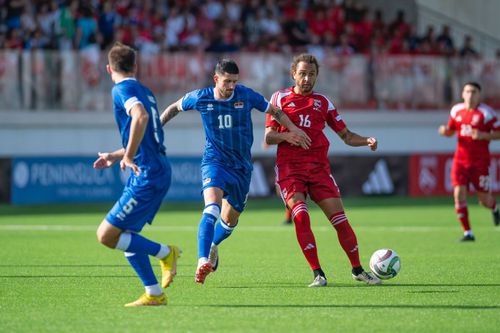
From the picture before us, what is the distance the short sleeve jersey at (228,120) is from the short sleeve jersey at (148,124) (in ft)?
5.67

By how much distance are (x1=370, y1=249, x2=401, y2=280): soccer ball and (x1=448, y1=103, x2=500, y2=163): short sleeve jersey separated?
5695 millimetres

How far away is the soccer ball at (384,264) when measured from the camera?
9.98 metres

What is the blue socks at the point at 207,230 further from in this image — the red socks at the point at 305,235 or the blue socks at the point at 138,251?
the blue socks at the point at 138,251

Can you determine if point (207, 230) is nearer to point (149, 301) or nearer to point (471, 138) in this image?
point (149, 301)

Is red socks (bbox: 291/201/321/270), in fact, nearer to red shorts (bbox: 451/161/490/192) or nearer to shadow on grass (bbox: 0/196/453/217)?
red shorts (bbox: 451/161/490/192)

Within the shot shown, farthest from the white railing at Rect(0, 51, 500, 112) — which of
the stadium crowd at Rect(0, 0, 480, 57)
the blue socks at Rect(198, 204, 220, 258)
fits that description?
the blue socks at Rect(198, 204, 220, 258)

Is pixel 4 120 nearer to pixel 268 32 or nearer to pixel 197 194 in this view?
pixel 197 194

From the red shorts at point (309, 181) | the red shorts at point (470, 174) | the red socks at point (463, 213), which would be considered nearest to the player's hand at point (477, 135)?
the red shorts at point (470, 174)

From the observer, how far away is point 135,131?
310 inches

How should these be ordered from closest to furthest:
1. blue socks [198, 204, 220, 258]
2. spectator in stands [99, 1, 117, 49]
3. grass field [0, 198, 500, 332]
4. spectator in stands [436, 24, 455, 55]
Result: grass field [0, 198, 500, 332], blue socks [198, 204, 220, 258], spectator in stands [99, 1, 117, 49], spectator in stands [436, 24, 455, 55]

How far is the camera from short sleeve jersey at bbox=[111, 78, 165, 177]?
26.5 ft

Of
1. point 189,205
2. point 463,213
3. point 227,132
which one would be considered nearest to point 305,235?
point 227,132

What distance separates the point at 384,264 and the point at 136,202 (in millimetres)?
2974

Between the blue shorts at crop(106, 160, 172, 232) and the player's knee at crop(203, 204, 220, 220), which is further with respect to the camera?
the player's knee at crop(203, 204, 220, 220)
